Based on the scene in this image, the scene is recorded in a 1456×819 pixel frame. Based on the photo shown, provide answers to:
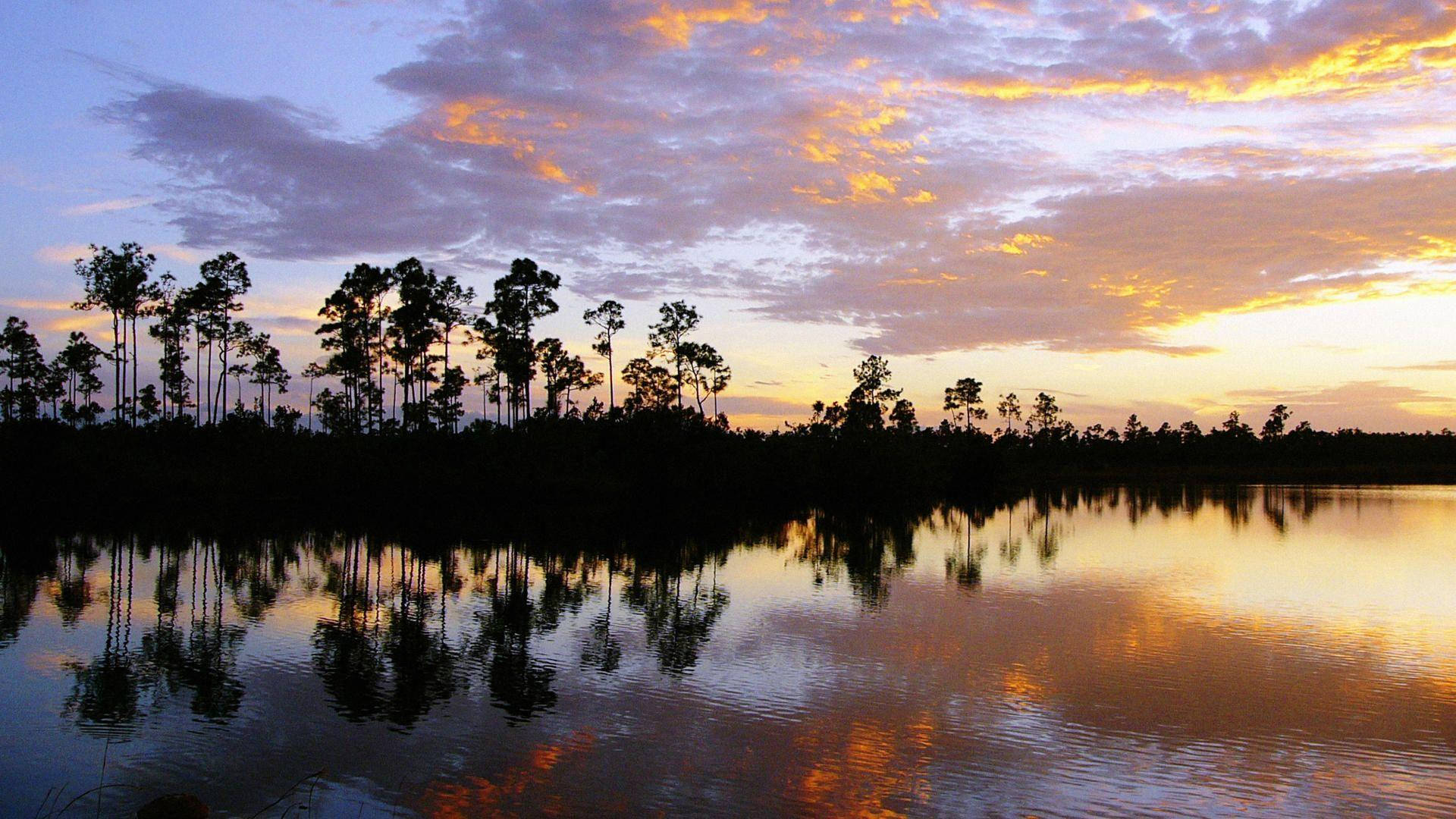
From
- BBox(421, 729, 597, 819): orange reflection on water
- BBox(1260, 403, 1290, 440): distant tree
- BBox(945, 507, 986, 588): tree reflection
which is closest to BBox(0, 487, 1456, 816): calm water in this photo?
BBox(421, 729, 597, 819): orange reflection on water

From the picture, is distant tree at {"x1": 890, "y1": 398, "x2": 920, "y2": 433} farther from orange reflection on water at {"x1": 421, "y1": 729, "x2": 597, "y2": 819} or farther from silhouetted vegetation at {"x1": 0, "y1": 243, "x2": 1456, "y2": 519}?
orange reflection on water at {"x1": 421, "y1": 729, "x2": 597, "y2": 819}

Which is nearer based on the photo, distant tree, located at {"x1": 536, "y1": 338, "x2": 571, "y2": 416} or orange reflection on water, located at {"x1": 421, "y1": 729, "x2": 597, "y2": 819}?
orange reflection on water, located at {"x1": 421, "y1": 729, "x2": 597, "y2": 819}

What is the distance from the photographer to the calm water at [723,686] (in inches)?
323

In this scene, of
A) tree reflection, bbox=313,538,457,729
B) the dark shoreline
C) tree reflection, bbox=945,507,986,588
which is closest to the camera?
tree reflection, bbox=313,538,457,729

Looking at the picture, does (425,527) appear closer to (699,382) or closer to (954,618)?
(954,618)

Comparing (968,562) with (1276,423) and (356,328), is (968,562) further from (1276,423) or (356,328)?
(1276,423)

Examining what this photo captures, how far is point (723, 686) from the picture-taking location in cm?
1160

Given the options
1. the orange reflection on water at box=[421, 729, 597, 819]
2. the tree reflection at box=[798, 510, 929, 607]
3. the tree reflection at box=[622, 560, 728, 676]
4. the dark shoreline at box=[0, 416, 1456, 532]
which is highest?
the dark shoreline at box=[0, 416, 1456, 532]

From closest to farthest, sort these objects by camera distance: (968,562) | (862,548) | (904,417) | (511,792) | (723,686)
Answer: (511,792) → (723,686) → (968,562) → (862,548) → (904,417)

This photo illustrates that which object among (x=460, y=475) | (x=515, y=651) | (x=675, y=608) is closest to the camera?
(x=515, y=651)

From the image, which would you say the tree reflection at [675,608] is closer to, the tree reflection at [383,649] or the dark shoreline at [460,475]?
the tree reflection at [383,649]

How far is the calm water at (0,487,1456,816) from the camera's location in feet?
26.9

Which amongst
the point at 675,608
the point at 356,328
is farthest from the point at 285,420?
the point at 675,608

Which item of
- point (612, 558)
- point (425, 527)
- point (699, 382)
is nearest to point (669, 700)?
point (612, 558)
